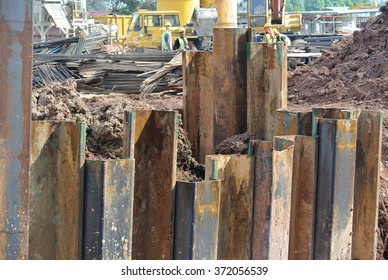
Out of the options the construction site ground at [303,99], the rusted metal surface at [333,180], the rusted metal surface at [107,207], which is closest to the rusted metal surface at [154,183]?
the rusted metal surface at [107,207]

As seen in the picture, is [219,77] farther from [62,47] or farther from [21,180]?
[62,47]

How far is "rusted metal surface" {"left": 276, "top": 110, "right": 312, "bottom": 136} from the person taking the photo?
25.4ft

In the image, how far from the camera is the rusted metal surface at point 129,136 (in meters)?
5.89

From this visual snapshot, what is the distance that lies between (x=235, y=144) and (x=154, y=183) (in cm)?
224

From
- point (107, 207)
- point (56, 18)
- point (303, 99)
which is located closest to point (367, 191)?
point (107, 207)

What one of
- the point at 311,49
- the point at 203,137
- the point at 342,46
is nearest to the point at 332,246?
the point at 203,137

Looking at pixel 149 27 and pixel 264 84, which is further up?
pixel 149 27

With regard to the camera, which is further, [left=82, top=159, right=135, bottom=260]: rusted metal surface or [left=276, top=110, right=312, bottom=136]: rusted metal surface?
[left=276, top=110, right=312, bottom=136]: rusted metal surface

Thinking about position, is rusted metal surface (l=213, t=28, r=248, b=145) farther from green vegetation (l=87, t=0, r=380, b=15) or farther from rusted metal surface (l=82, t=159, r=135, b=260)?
green vegetation (l=87, t=0, r=380, b=15)

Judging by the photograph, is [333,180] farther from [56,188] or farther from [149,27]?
[149,27]

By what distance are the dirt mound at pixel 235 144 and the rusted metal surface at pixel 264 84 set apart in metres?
0.13

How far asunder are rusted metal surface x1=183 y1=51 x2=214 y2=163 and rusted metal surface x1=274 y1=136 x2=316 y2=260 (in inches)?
72.6

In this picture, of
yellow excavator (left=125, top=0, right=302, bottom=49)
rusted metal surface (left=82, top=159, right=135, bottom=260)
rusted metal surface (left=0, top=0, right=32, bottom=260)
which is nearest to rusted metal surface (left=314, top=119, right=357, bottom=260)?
rusted metal surface (left=82, top=159, right=135, bottom=260)

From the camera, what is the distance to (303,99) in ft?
41.4
